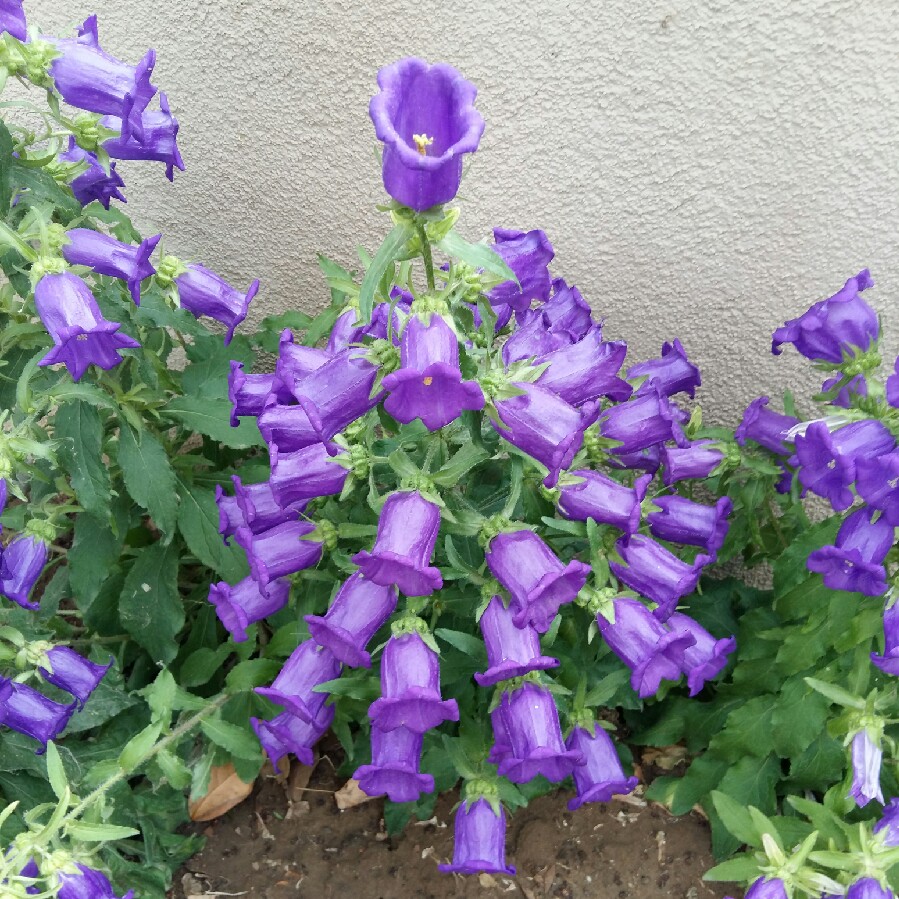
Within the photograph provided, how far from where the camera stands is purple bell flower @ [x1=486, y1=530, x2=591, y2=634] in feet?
5.30

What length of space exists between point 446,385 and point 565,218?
1628mm

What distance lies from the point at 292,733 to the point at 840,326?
5.83ft

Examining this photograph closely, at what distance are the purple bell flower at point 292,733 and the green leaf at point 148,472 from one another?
641 millimetres

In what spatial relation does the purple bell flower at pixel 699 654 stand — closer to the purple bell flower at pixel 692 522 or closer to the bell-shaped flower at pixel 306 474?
the purple bell flower at pixel 692 522

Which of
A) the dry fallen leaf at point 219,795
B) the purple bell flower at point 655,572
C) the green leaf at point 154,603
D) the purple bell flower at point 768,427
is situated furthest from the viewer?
the dry fallen leaf at point 219,795

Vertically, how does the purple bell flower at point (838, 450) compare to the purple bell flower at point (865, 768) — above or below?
above

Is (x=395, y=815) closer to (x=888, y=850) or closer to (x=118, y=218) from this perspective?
(x=888, y=850)

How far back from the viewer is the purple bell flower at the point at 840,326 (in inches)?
83.7

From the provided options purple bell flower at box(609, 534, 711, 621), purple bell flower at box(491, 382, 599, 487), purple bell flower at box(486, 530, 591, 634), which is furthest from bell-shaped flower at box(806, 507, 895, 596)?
purple bell flower at box(491, 382, 599, 487)

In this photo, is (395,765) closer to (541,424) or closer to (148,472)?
(541,424)

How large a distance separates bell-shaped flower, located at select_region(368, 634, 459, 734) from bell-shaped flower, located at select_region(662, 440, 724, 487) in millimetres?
880

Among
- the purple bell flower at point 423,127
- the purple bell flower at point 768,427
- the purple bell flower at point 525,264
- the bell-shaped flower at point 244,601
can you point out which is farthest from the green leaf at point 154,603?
the purple bell flower at point 768,427

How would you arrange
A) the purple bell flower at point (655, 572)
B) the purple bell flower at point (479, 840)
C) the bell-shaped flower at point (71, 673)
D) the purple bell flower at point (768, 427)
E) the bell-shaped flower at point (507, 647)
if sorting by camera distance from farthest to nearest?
the purple bell flower at point (768, 427) → the bell-shaped flower at point (71, 673) → the purple bell flower at point (479, 840) → the purple bell flower at point (655, 572) → the bell-shaped flower at point (507, 647)

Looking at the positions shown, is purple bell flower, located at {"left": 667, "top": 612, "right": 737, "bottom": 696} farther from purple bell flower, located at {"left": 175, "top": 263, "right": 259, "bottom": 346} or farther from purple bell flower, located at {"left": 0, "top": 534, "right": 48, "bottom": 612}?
purple bell flower, located at {"left": 0, "top": 534, "right": 48, "bottom": 612}
